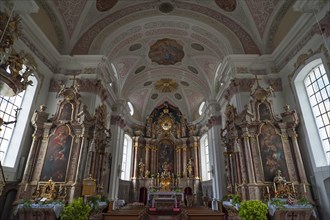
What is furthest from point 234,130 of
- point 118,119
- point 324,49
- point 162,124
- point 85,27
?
point 162,124

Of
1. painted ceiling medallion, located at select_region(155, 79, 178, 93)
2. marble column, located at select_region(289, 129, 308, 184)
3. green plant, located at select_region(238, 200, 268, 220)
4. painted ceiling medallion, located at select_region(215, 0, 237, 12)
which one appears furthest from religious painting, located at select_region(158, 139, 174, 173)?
painted ceiling medallion, located at select_region(215, 0, 237, 12)

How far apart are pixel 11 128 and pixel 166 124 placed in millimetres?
14133

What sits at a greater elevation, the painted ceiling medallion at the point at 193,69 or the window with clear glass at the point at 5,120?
the painted ceiling medallion at the point at 193,69

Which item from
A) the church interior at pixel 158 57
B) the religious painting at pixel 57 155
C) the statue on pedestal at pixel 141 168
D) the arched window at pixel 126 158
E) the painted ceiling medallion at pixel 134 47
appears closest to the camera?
the church interior at pixel 158 57

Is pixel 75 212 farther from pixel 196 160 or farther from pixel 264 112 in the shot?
pixel 196 160

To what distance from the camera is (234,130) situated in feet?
30.9

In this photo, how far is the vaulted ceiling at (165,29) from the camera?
10062 mm

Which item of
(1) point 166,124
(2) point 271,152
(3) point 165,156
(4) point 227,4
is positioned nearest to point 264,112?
(2) point 271,152

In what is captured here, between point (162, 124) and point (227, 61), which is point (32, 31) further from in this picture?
point (162, 124)

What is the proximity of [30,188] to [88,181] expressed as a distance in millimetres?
2038

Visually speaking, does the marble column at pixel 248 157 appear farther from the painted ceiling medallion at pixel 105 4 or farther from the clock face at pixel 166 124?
the clock face at pixel 166 124

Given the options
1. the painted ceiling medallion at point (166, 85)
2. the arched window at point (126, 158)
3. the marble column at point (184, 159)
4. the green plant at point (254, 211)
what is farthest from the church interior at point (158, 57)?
the arched window at point (126, 158)

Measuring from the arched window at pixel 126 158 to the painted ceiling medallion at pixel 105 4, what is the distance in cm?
1071

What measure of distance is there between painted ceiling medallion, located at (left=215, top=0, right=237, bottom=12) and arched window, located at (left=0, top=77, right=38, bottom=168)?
10513 mm
